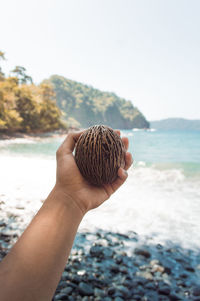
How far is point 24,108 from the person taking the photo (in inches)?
1262

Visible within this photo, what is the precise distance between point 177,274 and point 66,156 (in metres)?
2.29

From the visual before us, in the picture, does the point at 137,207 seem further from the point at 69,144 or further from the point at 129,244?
the point at 69,144

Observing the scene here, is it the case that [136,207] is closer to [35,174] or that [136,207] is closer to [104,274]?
[104,274]

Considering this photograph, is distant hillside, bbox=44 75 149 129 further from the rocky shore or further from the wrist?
the wrist

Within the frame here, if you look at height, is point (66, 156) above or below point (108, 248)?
above

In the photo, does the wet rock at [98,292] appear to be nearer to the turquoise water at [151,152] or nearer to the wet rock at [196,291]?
the wet rock at [196,291]

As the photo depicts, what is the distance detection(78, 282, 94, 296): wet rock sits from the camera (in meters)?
2.38

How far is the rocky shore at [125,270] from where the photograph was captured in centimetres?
241

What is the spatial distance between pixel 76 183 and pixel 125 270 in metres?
1.88

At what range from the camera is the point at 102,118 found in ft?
396

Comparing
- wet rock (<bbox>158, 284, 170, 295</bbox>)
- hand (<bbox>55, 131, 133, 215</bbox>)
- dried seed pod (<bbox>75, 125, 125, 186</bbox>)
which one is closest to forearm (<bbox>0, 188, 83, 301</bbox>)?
hand (<bbox>55, 131, 133, 215</bbox>)

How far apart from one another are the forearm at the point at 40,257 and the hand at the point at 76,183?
0.55 feet

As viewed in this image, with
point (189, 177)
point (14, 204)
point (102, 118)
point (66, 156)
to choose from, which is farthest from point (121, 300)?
point (102, 118)

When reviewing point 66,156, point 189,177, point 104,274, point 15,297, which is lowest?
point 189,177
